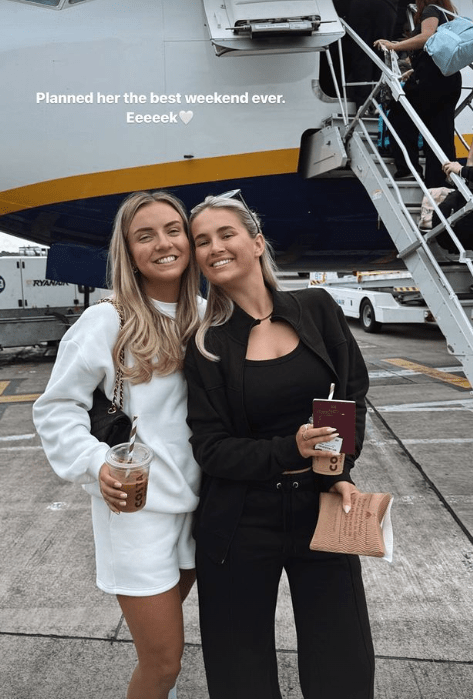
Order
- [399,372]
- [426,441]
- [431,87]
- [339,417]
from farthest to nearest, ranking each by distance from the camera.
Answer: [399,372] < [426,441] < [431,87] < [339,417]

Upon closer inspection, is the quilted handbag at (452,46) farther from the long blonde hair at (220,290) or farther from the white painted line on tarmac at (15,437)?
the white painted line on tarmac at (15,437)

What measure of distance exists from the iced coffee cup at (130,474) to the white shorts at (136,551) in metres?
0.16

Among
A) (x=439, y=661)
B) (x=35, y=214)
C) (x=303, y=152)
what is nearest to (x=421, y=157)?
(x=303, y=152)

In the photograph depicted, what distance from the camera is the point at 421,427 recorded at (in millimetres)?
6234

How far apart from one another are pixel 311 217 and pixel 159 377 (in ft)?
16.2

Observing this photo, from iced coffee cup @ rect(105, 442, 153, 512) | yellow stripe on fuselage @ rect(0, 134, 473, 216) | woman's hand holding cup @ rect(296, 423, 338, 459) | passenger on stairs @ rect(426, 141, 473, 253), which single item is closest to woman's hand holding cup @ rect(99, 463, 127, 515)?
iced coffee cup @ rect(105, 442, 153, 512)

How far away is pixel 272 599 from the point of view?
1.80 m

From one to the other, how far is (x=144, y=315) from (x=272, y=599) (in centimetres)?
92

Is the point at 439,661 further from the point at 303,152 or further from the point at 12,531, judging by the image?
the point at 303,152

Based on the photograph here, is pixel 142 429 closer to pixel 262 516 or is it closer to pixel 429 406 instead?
pixel 262 516

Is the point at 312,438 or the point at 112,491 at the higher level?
the point at 312,438

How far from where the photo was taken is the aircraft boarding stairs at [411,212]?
412 centimetres

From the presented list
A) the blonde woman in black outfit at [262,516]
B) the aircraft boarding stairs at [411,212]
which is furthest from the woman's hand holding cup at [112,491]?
the aircraft boarding stairs at [411,212]

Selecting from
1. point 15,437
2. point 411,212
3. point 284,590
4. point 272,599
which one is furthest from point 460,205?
point 15,437
